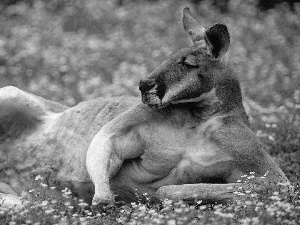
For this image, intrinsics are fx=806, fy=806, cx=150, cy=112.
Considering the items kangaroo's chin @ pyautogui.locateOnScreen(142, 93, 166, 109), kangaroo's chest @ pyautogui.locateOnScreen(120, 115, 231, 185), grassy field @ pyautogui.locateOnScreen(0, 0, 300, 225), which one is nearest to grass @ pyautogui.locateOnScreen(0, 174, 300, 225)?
grassy field @ pyautogui.locateOnScreen(0, 0, 300, 225)

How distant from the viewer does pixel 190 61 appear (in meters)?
6.75

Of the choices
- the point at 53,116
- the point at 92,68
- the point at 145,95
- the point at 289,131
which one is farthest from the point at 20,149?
the point at 92,68

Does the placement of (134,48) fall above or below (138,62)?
above

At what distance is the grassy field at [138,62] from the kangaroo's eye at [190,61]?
3.94 ft

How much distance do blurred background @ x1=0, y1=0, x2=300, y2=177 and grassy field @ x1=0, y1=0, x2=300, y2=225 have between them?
0.02 metres

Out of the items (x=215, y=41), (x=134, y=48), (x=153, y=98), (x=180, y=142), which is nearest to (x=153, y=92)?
(x=153, y=98)

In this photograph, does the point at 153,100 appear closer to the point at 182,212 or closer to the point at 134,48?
the point at 182,212

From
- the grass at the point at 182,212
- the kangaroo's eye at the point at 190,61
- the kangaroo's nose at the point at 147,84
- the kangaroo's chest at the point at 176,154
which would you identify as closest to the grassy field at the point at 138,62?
the grass at the point at 182,212

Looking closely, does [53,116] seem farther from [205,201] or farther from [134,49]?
[134,49]

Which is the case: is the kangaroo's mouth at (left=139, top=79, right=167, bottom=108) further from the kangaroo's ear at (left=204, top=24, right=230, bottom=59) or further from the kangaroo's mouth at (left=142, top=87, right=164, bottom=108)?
the kangaroo's ear at (left=204, top=24, right=230, bottom=59)

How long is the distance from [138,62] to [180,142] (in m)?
7.18

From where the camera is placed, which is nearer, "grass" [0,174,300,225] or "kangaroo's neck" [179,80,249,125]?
"grass" [0,174,300,225]

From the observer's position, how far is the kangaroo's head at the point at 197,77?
21.9 ft

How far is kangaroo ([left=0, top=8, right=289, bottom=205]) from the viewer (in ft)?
21.9
